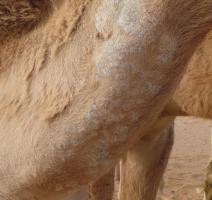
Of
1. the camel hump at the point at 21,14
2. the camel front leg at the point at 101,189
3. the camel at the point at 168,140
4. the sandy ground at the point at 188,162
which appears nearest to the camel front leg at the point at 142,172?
the camel at the point at 168,140

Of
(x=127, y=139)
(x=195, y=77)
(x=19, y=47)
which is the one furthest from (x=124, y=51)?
(x=195, y=77)

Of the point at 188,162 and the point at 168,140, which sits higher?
the point at 168,140

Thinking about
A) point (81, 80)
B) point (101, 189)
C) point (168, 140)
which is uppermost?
point (81, 80)

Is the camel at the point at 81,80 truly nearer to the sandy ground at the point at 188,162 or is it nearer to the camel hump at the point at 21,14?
the camel hump at the point at 21,14

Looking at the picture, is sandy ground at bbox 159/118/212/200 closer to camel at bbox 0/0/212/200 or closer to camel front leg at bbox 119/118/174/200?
camel front leg at bbox 119/118/174/200

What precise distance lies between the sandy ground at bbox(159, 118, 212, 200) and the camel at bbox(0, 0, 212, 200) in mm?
3258

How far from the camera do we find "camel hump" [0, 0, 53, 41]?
1.33m

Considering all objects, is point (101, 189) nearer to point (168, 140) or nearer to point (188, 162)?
point (168, 140)

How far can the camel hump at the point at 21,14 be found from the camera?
4.37 ft

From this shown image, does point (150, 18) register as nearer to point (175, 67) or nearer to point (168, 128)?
point (175, 67)

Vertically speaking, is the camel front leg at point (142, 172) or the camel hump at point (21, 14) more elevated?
the camel hump at point (21, 14)

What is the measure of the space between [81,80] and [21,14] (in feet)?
0.65

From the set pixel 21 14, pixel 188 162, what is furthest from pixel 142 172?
pixel 188 162

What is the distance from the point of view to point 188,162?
600 cm
